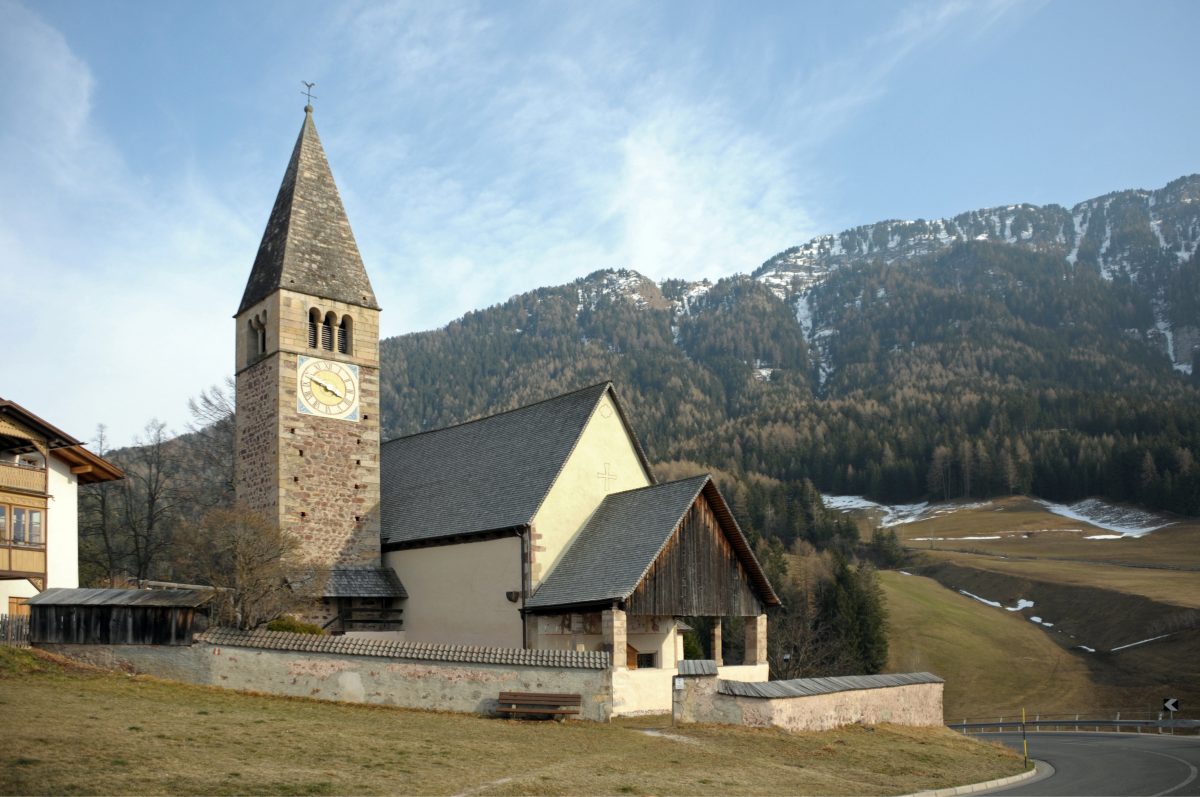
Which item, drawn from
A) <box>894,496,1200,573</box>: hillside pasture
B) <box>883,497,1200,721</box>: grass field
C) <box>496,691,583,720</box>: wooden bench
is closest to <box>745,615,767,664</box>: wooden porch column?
<box>496,691,583,720</box>: wooden bench

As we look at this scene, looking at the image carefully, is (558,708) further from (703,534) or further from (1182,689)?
(1182,689)

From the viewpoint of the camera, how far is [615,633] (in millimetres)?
32969

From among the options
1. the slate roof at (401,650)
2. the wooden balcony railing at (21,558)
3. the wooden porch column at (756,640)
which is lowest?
the wooden porch column at (756,640)

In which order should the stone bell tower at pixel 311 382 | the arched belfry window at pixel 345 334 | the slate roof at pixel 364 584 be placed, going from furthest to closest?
the arched belfry window at pixel 345 334 < the stone bell tower at pixel 311 382 < the slate roof at pixel 364 584

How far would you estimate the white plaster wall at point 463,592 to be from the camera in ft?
123

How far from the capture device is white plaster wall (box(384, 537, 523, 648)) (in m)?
37.3

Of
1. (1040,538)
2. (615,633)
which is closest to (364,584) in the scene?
(615,633)

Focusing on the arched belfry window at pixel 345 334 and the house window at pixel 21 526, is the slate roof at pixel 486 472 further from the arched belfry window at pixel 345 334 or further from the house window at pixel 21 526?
the house window at pixel 21 526

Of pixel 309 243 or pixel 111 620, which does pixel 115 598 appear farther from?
pixel 309 243

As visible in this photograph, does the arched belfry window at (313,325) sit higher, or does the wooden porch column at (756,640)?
the arched belfry window at (313,325)

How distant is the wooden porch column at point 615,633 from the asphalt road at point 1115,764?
1178 cm

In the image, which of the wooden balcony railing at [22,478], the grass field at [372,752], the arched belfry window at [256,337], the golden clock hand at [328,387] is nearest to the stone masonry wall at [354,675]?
the grass field at [372,752]

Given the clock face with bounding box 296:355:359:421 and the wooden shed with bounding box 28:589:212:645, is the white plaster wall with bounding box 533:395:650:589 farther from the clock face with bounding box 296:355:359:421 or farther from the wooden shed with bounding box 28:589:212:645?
the wooden shed with bounding box 28:589:212:645

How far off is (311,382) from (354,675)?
15650 millimetres
